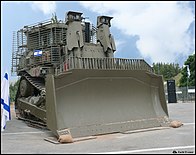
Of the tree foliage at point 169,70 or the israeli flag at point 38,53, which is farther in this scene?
the tree foliage at point 169,70

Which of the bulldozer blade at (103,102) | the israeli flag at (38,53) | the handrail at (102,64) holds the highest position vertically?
the israeli flag at (38,53)

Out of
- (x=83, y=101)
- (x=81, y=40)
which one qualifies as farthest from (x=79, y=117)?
(x=81, y=40)

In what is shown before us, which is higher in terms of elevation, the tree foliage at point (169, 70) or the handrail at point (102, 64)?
the tree foliage at point (169, 70)

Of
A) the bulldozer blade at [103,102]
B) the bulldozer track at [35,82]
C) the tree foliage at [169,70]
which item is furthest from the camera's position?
the tree foliage at [169,70]

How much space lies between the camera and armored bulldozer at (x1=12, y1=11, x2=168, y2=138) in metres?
7.44

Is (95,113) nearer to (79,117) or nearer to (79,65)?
(79,117)

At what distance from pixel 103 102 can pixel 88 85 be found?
1.98 feet

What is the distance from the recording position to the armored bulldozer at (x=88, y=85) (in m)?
7.44

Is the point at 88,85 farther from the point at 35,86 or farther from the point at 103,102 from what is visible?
the point at 35,86

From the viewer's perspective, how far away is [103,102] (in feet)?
26.3

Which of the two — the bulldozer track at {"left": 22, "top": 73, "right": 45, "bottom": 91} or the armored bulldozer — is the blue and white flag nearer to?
the armored bulldozer

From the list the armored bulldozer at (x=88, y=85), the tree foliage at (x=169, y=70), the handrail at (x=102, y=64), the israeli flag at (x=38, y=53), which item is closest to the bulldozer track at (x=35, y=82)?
the armored bulldozer at (x=88, y=85)

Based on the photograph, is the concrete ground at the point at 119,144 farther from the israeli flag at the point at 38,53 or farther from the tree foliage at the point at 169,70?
the tree foliage at the point at 169,70

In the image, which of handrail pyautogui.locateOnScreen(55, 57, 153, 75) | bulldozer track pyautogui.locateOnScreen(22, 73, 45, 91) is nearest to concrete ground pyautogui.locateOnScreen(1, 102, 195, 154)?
handrail pyautogui.locateOnScreen(55, 57, 153, 75)
